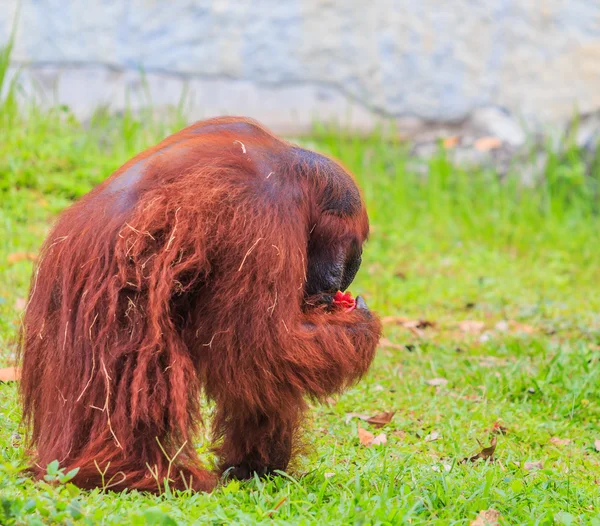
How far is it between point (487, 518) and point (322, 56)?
18.1ft

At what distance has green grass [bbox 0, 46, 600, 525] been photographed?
2.26 meters

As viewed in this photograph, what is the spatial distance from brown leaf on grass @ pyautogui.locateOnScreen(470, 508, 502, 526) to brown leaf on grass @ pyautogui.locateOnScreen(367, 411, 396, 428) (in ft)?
3.03

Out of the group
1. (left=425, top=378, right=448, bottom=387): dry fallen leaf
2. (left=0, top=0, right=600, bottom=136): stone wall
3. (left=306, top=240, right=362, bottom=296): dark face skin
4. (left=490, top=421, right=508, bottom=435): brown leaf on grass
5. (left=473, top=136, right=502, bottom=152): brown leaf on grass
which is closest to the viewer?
(left=306, top=240, right=362, bottom=296): dark face skin

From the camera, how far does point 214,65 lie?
718cm

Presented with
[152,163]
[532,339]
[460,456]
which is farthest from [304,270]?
[532,339]

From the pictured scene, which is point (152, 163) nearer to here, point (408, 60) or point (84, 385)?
point (84, 385)

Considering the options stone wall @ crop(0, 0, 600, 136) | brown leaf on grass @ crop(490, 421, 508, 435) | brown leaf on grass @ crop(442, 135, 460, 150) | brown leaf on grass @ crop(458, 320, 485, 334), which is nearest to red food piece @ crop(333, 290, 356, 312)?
brown leaf on grass @ crop(490, 421, 508, 435)

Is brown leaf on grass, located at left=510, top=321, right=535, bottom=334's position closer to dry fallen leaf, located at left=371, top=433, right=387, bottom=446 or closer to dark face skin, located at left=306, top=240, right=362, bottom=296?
dry fallen leaf, located at left=371, top=433, right=387, bottom=446

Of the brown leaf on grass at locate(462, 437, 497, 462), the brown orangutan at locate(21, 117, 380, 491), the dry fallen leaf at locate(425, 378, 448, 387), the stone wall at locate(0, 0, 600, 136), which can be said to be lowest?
the dry fallen leaf at locate(425, 378, 448, 387)

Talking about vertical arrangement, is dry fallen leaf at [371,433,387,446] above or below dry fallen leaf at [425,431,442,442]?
above

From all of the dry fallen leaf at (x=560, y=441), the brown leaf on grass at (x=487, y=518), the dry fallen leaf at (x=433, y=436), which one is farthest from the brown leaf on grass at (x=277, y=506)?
the dry fallen leaf at (x=560, y=441)

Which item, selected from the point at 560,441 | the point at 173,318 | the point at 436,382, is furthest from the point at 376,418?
the point at 173,318

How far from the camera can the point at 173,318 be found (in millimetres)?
2303

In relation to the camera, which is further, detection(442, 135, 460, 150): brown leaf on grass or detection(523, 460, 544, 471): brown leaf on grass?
detection(442, 135, 460, 150): brown leaf on grass
